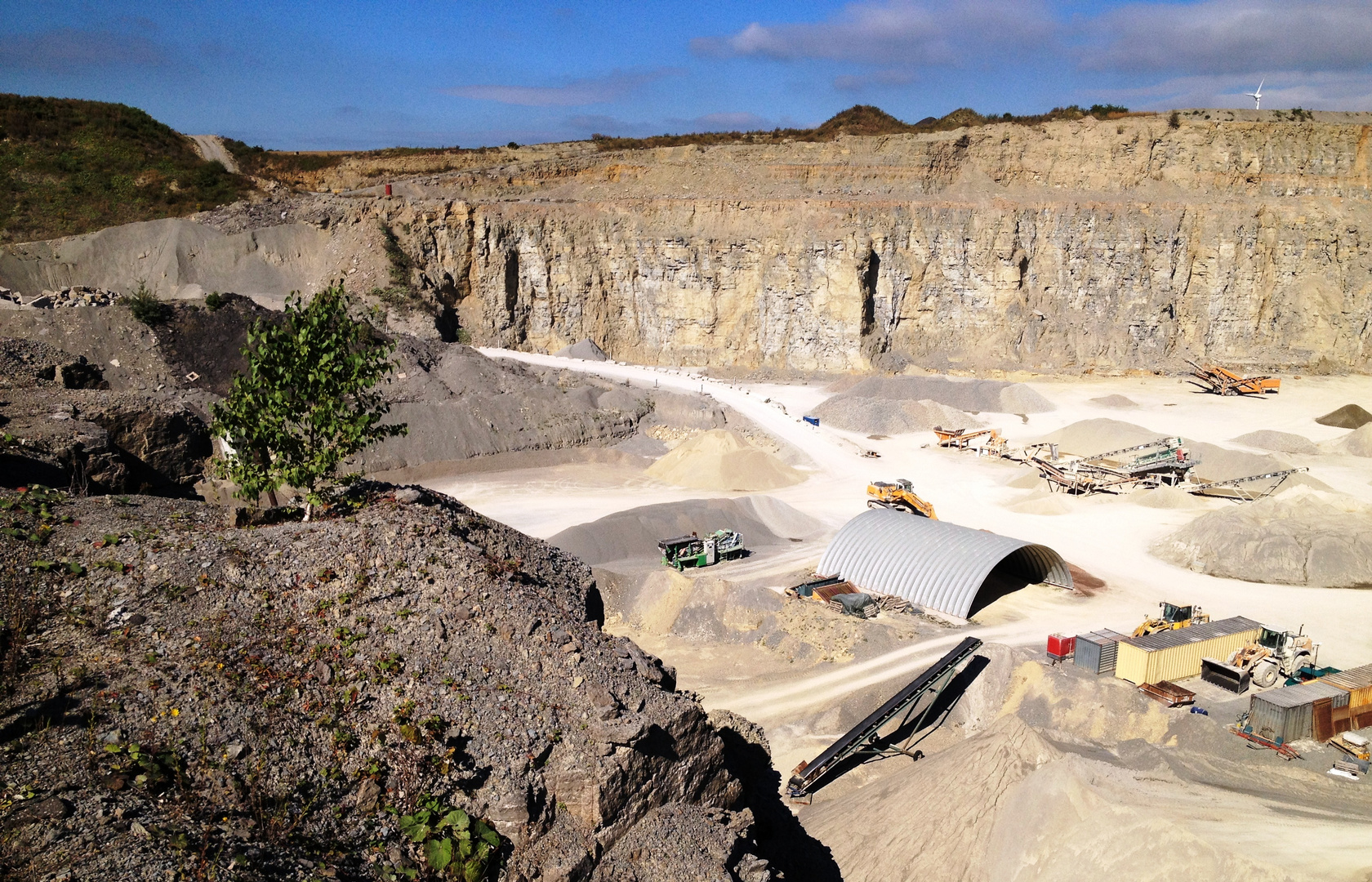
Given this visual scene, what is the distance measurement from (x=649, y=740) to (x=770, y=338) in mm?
41911

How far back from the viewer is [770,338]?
49.4 meters

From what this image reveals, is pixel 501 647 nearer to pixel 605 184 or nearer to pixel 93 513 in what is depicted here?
pixel 93 513

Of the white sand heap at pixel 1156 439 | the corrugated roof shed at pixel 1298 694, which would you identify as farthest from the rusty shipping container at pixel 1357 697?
the white sand heap at pixel 1156 439

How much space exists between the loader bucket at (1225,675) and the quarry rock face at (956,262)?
31705 mm

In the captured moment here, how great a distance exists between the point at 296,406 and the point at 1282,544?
999 inches

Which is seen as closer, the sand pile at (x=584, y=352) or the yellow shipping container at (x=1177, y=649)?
the yellow shipping container at (x=1177, y=649)

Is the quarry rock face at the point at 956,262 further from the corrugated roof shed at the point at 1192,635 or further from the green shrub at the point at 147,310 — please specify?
the corrugated roof shed at the point at 1192,635

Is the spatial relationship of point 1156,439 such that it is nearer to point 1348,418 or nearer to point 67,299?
point 1348,418

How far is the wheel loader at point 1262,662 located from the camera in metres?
17.4

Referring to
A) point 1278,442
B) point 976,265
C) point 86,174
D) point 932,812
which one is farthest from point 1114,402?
point 86,174

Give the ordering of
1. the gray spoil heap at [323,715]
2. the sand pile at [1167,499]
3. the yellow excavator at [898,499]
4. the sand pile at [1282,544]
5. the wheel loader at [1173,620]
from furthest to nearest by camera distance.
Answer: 1. the sand pile at [1167,499]
2. the yellow excavator at [898,499]
3. the sand pile at [1282,544]
4. the wheel loader at [1173,620]
5. the gray spoil heap at [323,715]

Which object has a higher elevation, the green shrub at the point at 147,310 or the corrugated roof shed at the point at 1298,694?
the green shrub at the point at 147,310

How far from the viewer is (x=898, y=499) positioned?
28469 mm

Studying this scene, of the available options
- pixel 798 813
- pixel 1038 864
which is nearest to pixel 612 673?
pixel 798 813
